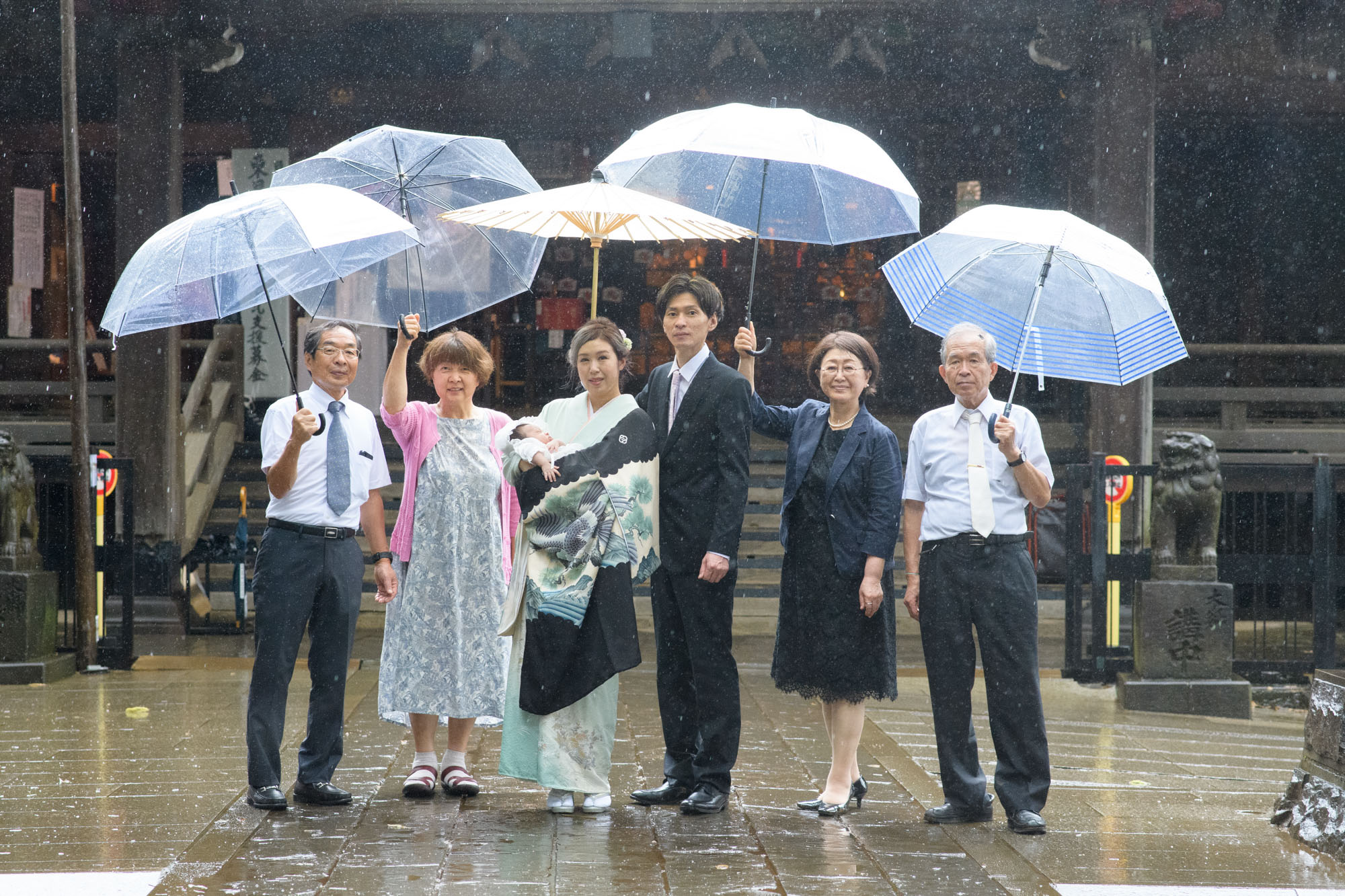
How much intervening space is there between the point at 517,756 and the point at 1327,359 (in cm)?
1091

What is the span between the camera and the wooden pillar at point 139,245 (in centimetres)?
1021

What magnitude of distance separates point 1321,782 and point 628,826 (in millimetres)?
2577

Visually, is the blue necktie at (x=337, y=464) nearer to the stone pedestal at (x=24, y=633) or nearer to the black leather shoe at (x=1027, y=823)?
the black leather shoe at (x=1027, y=823)

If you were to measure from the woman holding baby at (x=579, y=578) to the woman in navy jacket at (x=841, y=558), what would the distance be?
0.56m

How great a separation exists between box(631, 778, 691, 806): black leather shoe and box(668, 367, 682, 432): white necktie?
138cm

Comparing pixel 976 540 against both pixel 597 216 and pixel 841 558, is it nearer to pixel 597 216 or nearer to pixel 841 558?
pixel 841 558

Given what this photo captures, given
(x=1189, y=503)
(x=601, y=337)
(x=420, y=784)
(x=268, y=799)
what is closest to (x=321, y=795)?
(x=268, y=799)

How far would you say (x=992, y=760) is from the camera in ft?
19.6

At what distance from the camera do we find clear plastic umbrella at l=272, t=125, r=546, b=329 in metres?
5.33

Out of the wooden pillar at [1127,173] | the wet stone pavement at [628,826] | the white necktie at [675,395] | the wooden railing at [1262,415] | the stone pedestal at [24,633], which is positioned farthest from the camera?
the wooden railing at [1262,415]

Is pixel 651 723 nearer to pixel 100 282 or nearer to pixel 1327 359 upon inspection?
pixel 1327 359

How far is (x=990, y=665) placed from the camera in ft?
15.8

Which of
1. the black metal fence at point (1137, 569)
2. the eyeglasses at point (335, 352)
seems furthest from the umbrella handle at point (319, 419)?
the black metal fence at point (1137, 569)

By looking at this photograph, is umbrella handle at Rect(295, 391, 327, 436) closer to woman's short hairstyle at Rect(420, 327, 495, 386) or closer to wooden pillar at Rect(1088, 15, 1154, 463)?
woman's short hairstyle at Rect(420, 327, 495, 386)
